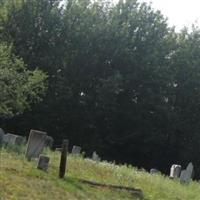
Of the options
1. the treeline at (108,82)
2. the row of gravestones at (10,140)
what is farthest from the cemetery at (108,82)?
the row of gravestones at (10,140)

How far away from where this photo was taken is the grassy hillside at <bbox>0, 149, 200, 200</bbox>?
1068cm

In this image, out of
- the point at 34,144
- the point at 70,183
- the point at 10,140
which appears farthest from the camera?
the point at 10,140

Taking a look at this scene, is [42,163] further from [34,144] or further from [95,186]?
[34,144]

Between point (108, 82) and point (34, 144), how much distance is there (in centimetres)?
→ 2879

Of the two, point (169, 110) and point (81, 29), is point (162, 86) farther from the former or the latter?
point (81, 29)

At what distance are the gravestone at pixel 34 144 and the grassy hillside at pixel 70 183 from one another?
0.73ft

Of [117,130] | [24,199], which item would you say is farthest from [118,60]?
[24,199]

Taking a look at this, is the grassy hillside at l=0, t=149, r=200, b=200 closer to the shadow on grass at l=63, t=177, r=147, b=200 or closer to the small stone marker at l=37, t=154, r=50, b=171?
the shadow on grass at l=63, t=177, r=147, b=200

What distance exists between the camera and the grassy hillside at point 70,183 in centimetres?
1068

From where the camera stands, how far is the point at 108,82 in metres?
43.0

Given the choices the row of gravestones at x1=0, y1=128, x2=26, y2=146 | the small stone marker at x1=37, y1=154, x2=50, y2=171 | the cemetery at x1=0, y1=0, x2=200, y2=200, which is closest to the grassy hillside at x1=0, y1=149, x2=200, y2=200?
the small stone marker at x1=37, y1=154, x2=50, y2=171

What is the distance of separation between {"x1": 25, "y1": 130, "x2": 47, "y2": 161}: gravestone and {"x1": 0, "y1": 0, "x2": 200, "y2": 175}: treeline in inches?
1031

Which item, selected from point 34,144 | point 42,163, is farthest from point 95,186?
point 34,144

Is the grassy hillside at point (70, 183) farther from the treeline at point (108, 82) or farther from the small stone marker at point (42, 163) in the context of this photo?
the treeline at point (108, 82)
